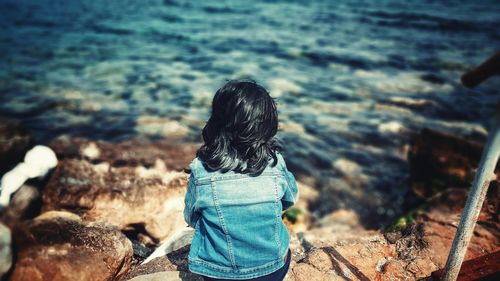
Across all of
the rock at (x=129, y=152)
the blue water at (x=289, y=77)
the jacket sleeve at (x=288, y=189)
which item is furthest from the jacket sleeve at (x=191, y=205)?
the blue water at (x=289, y=77)

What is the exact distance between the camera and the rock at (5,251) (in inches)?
90.4

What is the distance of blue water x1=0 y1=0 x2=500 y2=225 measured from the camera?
6426 mm

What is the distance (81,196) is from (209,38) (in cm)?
1090

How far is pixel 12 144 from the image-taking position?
4484mm

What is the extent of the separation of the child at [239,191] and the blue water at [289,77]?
3.13 meters

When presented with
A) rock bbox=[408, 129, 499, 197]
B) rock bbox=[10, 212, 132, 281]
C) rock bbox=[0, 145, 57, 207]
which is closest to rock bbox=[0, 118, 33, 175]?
rock bbox=[0, 145, 57, 207]

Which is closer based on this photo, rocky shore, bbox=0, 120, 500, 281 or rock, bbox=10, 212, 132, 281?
rock, bbox=10, 212, 132, 281

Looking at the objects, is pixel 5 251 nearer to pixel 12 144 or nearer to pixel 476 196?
pixel 12 144

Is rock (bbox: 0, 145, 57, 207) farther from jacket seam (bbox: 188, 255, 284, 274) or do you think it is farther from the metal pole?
the metal pole

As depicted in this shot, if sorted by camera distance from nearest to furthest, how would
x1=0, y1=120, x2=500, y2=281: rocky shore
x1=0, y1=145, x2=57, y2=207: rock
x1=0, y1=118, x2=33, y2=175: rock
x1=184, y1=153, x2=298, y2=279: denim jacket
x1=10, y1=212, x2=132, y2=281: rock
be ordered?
x1=184, y1=153, x2=298, y2=279: denim jacket
x1=10, y1=212, x2=132, y2=281: rock
x1=0, y1=120, x2=500, y2=281: rocky shore
x1=0, y1=145, x2=57, y2=207: rock
x1=0, y1=118, x2=33, y2=175: rock

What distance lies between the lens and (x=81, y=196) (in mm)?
4035

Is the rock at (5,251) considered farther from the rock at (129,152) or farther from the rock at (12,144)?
the rock at (129,152)

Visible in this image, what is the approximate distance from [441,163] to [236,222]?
4.43 m

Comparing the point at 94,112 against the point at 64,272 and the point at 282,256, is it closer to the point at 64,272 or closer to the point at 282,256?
the point at 64,272
